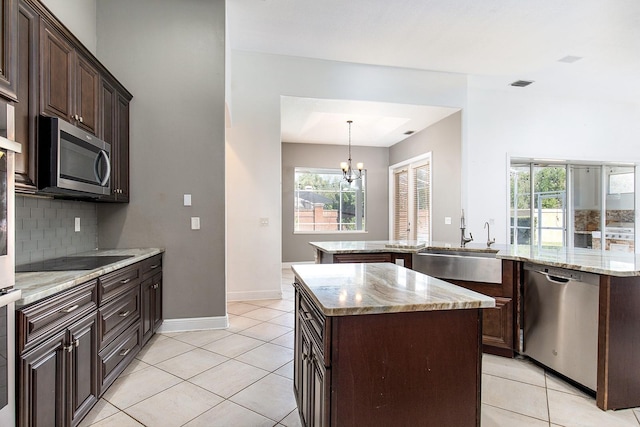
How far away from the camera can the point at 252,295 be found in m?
4.54

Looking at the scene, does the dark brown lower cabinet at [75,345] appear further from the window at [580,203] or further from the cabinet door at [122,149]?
the window at [580,203]

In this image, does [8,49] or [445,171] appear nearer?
[8,49]

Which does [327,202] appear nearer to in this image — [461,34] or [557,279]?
[461,34]

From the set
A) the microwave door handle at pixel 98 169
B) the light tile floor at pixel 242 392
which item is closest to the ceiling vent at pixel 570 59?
the light tile floor at pixel 242 392

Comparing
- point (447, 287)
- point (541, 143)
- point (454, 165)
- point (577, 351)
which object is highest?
point (541, 143)

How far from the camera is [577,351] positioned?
2.22m

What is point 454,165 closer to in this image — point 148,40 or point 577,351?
point 577,351

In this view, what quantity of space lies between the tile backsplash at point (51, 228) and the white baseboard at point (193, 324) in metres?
1.01

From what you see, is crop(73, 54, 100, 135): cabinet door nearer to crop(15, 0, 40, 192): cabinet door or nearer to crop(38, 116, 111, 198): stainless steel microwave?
crop(38, 116, 111, 198): stainless steel microwave

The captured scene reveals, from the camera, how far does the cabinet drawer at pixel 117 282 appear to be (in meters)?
2.04

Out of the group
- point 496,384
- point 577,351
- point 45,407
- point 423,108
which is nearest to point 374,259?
point 496,384

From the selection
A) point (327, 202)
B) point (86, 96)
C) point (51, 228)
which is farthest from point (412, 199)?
point (51, 228)

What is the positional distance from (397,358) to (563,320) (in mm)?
1777

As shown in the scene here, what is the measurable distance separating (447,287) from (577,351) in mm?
1429
